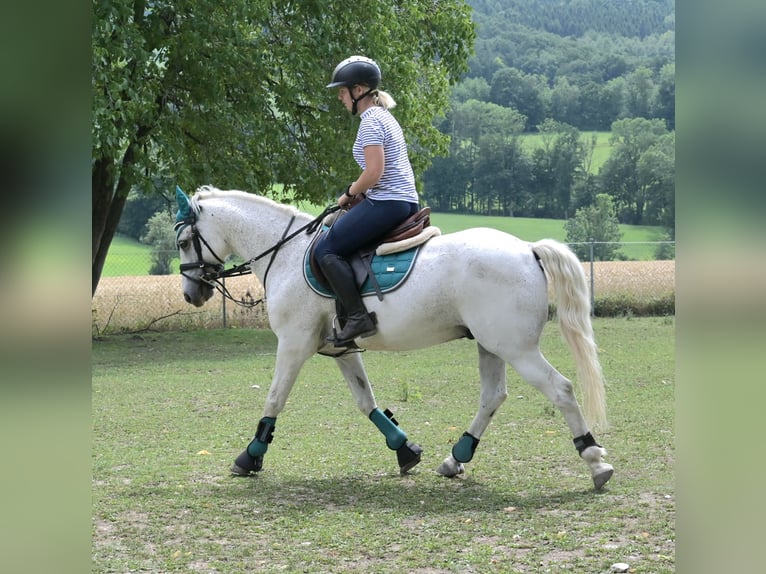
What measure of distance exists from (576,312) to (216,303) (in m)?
15.7

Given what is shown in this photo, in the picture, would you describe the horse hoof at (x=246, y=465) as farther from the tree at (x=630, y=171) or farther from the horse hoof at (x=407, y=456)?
the tree at (x=630, y=171)

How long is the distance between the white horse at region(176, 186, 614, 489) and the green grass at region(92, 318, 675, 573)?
1.31 feet

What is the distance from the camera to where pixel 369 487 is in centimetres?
623

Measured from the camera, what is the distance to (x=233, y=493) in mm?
6125

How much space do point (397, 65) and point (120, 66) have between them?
18.5 feet

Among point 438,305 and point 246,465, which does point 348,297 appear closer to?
point 438,305

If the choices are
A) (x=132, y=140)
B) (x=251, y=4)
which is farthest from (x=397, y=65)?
(x=132, y=140)

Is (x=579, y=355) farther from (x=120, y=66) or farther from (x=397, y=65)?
(x=397, y=65)

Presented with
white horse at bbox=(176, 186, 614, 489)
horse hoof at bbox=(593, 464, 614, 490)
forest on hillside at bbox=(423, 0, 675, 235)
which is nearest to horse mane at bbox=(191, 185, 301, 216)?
white horse at bbox=(176, 186, 614, 489)

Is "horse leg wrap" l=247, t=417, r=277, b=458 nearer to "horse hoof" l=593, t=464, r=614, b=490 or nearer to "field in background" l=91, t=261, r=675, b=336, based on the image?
"horse hoof" l=593, t=464, r=614, b=490

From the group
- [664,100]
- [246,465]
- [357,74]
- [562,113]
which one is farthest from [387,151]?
[664,100]

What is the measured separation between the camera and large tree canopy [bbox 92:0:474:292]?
51.6 feet

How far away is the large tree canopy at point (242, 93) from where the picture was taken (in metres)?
15.7
